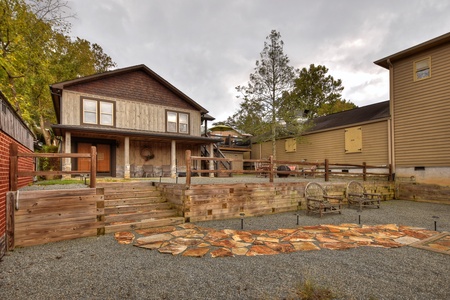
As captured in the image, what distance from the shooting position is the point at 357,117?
688 inches

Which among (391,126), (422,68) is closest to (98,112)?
(391,126)

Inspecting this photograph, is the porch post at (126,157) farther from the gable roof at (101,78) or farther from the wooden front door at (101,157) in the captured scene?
the gable roof at (101,78)

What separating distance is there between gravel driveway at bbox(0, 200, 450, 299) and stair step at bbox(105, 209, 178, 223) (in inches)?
45.1

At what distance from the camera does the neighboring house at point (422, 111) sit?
1197 cm

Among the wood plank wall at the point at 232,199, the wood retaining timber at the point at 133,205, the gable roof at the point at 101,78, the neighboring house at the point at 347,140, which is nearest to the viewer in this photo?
the wood retaining timber at the point at 133,205

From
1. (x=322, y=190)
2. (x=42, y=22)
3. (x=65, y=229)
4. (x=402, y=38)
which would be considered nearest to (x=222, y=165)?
(x=322, y=190)

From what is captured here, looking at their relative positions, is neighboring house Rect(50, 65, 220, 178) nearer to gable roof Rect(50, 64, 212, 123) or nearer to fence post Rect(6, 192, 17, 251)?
gable roof Rect(50, 64, 212, 123)

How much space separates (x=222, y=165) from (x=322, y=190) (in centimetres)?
1035

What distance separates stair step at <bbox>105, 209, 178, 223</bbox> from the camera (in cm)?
618

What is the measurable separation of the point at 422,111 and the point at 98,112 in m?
19.6

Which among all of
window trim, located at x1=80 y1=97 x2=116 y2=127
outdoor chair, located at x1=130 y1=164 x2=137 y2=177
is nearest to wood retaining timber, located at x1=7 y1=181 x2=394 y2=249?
outdoor chair, located at x1=130 y1=164 x2=137 y2=177

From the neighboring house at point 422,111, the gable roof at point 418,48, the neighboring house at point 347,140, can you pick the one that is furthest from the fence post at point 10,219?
the gable roof at point 418,48

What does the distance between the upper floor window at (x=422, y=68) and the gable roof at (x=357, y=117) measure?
8.75ft

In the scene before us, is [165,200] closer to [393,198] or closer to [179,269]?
[179,269]
